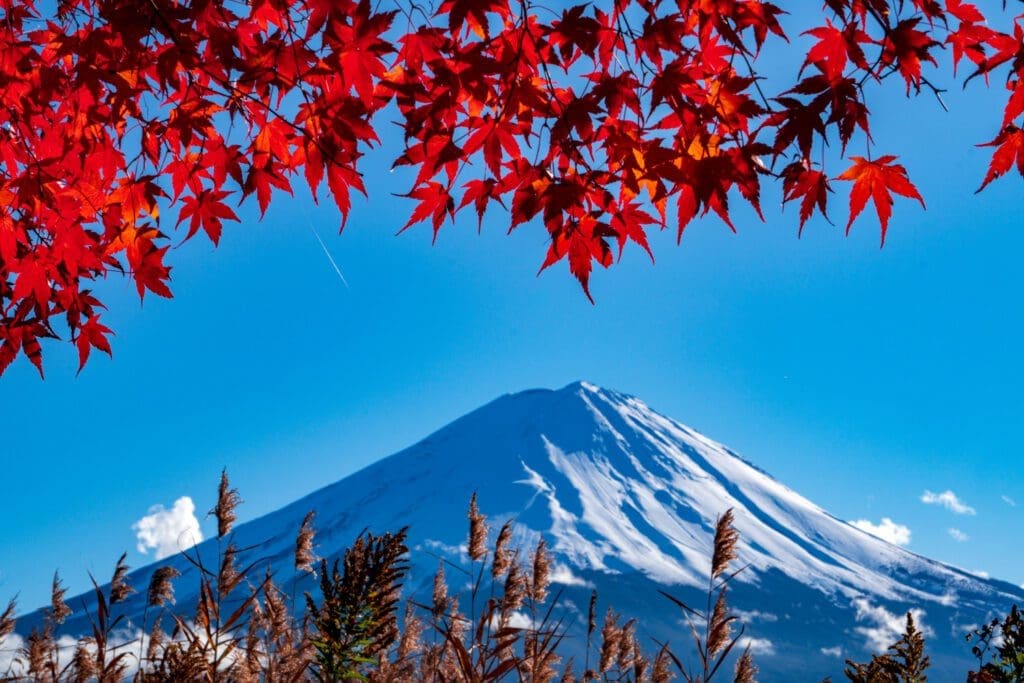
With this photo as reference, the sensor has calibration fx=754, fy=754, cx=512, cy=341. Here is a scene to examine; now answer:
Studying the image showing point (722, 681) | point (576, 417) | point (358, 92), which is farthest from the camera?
point (576, 417)

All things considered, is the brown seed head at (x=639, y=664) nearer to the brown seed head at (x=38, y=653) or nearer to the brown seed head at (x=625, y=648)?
the brown seed head at (x=625, y=648)

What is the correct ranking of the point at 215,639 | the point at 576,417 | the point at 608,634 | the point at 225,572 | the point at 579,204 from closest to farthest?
the point at 579,204
the point at 215,639
the point at 225,572
the point at 608,634
the point at 576,417

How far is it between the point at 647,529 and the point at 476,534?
14852cm

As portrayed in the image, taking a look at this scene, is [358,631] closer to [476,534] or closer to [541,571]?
[476,534]

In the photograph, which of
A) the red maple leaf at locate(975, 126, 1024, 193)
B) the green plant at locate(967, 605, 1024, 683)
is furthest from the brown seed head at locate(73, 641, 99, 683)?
the red maple leaf at locate(975, 126, 1024, 193)

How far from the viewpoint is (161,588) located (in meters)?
4.21

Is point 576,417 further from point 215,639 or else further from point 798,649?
point 215,639

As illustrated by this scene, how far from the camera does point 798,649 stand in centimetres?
13675

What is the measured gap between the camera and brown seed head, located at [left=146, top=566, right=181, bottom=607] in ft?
13.3

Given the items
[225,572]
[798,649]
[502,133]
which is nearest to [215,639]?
[225,572]

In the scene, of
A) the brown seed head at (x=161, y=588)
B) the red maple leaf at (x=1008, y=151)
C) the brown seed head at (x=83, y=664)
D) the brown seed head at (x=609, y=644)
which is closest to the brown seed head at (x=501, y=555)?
the brown seed head at (x=609, y=644)

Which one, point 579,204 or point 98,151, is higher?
point 98,151

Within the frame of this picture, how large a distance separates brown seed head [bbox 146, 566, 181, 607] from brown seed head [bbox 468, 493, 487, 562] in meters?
1.58

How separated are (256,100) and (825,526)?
173m
